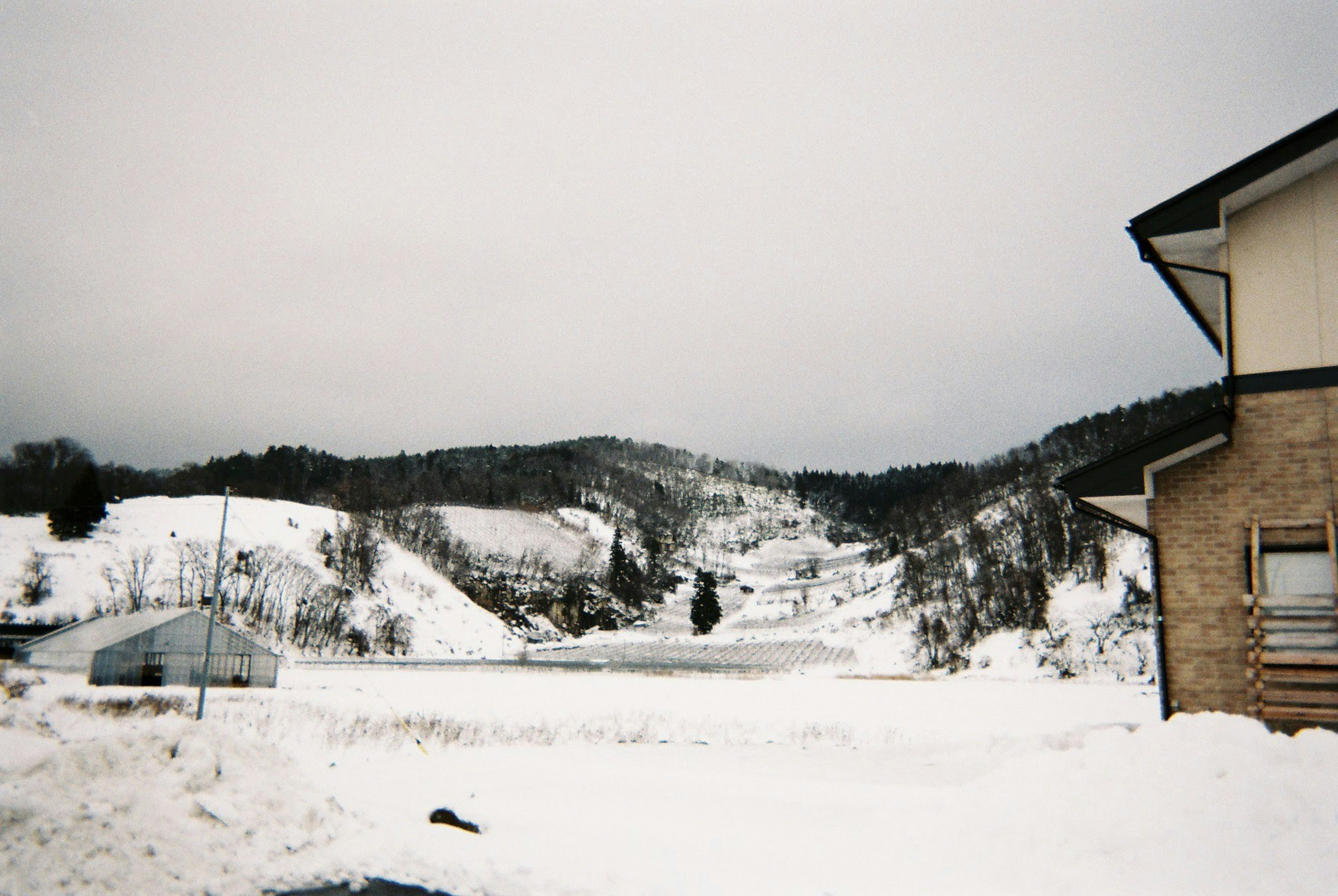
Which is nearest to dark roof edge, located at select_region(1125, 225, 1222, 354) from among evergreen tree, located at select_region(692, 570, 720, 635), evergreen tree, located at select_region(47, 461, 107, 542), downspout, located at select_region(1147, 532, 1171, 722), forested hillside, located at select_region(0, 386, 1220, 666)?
downspout, located at select_region(1147, 532, 1171, 722)

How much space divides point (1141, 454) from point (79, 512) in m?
78.0

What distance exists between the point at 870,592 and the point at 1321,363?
315 ft

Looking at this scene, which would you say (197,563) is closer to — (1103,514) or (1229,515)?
(1103,514)

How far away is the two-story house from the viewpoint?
9.30 m

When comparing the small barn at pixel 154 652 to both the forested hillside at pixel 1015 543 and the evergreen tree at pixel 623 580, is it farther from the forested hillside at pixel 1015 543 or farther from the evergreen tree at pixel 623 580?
the evergreen tree at pixel 623 580

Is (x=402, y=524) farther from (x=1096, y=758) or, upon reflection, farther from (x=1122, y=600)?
(x=1096, y=758)

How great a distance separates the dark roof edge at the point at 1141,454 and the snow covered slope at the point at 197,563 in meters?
63.6

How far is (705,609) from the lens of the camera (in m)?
94.8

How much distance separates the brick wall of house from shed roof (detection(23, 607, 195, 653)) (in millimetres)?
44897

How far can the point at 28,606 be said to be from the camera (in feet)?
180

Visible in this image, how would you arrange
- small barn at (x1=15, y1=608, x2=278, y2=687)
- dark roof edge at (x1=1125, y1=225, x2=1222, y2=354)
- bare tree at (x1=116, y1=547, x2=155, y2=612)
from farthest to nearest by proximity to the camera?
bare tree at (x1=116, y1=547, x2=155, y2=612)
small barn at (x1=15, y1=608, x2=278, y2=687)
dark roof edge at (x1=1125, y1=225, x2=1222, y2=354)

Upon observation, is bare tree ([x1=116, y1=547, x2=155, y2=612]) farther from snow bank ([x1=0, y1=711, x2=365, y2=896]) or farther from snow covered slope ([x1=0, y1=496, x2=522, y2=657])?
snow bank ([x1=0, y1=711, x2=365, y2=896])

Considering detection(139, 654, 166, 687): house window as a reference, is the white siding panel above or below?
above

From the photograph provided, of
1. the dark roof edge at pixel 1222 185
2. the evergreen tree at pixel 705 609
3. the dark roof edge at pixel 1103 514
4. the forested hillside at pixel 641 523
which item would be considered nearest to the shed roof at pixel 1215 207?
the dark roof edge at pixel 1222 185
